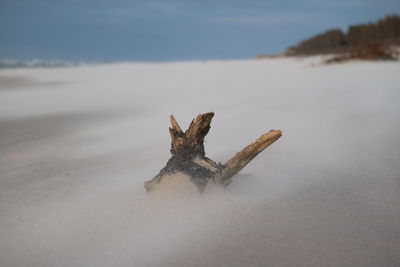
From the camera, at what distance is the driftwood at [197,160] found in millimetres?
1689

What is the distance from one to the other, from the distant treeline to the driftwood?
10799 millimetres

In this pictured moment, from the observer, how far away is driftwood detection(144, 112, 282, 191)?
5.54 feet

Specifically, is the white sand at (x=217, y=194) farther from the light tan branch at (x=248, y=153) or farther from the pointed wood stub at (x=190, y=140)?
the pointed wood stub at (x=190, y=140)

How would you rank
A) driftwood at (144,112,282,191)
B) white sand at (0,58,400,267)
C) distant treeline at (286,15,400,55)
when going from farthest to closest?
distant treeline at (286,15,400,55)
driftwood at (144,112,282,191)
white sand at (0,58,400,267)

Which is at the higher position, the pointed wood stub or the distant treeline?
the distant treeline

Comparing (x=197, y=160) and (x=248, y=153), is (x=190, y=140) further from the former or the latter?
(x=248, y=153)

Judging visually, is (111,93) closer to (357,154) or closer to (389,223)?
(357,154)

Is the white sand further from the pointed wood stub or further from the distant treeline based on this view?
the distant treeline

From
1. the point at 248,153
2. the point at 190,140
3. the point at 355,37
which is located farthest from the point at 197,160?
the point at 355,37

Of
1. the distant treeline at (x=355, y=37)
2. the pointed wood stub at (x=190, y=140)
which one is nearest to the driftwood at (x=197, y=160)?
the pointed wood stub at (x=190, y=140)

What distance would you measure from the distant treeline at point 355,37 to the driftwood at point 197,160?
10799mm

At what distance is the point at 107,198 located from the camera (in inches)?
69.1

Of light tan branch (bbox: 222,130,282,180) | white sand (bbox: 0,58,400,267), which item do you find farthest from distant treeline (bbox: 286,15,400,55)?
light tan branch (bbox: 222,130,282,180)

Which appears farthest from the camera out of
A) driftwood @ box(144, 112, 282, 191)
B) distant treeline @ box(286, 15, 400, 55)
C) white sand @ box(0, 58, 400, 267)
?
distant treeline @ box(286, 15, 400, 55)
